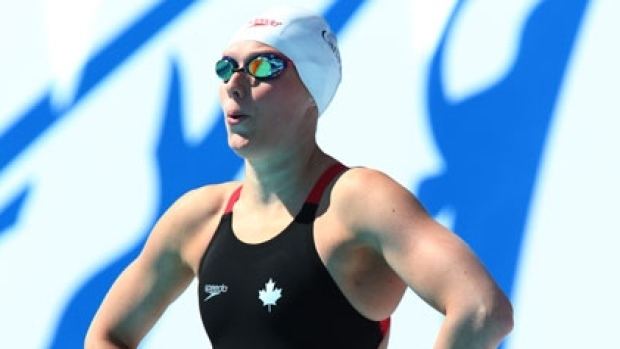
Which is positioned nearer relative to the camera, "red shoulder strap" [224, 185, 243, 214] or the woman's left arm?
the woman's left arm

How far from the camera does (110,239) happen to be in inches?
212

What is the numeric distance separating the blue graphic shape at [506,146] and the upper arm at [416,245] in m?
1.23

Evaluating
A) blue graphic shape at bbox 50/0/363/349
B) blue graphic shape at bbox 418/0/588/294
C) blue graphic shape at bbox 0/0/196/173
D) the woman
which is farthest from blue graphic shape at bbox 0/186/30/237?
the woman

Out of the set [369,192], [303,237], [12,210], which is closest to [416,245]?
[369,192]

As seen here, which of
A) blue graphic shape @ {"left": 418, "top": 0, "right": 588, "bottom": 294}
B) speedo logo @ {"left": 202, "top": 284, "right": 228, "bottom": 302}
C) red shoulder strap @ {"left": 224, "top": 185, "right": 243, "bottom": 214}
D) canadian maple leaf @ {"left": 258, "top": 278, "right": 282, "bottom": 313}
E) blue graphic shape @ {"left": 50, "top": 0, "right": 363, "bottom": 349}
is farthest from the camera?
blue graphic shape @ {"left": 50, "top": 0, "right": 363, "bottom": 349}

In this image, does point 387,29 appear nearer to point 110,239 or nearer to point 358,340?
point 110,239

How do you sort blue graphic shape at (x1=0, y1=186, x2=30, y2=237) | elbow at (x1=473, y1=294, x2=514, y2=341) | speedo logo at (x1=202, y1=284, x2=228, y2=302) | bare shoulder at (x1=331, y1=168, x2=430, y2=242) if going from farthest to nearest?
1. blue graphic shape at (x1=0, y1=186, x2=30, y2=237)
2. speedo logo at (x1=202, y1=284, x2=228, y2=302)
3. bare shoulder at (x1=331, y1=168, x2=430, y2=242)
4. elbow at (x1=473, y1=294, x2=514, y2=341)

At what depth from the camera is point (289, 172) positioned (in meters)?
3.57

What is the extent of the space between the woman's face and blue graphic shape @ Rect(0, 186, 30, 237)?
214 cm

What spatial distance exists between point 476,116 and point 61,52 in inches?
65.0

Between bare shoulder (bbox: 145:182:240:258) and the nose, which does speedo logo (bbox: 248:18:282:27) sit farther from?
bare shoulder (bbox: 145:182:240:258)

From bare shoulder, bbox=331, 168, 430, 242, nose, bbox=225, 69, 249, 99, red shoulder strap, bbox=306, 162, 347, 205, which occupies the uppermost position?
nose, bbox=225, 69, 249, 99

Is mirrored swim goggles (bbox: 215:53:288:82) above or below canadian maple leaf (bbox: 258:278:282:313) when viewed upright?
above

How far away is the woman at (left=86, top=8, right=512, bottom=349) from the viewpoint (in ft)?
10.6
